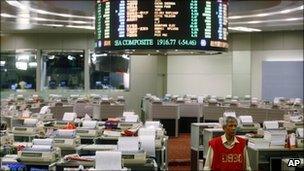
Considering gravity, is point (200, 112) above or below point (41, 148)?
below

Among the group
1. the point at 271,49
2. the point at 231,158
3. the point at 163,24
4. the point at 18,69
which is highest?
the point at 271,49

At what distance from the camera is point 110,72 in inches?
928

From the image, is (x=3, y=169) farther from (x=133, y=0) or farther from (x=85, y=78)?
(x=85, y=78)

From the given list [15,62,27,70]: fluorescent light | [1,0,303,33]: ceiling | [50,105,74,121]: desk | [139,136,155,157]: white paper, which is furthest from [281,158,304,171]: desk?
[15,62,27,70]: fluorescent light

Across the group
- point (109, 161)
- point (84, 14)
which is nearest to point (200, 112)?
→ point (84, 14)

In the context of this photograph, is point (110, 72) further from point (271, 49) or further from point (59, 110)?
point (59, 110)

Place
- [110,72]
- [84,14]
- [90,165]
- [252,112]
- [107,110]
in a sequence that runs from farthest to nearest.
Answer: [110,72]
[107,110]
[252,112]
[84,14]
[90,165]

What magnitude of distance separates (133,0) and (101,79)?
15.7m

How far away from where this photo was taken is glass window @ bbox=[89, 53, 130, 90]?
23203mm

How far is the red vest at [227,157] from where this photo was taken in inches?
212

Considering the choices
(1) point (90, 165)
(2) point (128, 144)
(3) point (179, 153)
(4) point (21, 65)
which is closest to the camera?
(1) point (90, 165)

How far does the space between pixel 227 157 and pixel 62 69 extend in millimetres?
19197

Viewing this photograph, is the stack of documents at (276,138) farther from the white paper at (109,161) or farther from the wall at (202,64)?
the wall at (202,64)

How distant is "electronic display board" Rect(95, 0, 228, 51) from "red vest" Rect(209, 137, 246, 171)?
8.69ft
